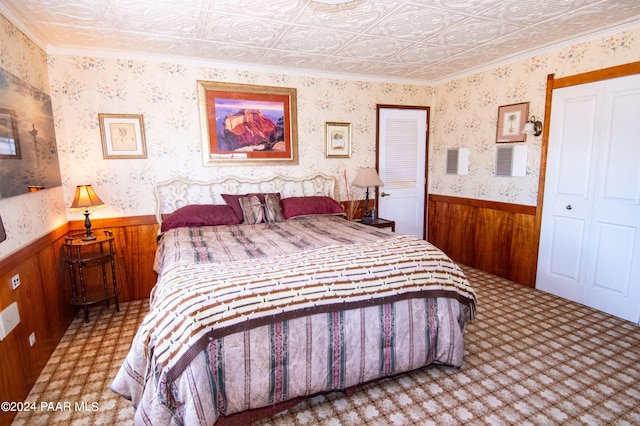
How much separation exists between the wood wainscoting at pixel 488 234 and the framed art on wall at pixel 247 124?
7.56 ft

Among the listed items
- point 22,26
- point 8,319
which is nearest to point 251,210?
point 8,319

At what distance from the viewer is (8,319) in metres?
1.89

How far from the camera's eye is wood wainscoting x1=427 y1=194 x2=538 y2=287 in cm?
369

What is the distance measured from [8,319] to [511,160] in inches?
179

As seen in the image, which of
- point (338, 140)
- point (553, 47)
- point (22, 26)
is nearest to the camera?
point (22, 26)

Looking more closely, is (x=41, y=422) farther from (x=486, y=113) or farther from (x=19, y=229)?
(x=486, y=113)

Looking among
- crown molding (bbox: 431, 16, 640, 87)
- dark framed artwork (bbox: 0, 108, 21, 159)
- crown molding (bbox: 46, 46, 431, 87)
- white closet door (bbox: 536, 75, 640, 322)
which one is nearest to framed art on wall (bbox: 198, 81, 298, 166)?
crown molding (bbox: 46, 46, 431, 87)

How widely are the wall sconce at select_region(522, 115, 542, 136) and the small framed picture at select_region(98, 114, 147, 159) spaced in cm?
400

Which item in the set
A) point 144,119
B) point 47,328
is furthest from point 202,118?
point 47,328

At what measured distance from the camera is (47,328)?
2486mm

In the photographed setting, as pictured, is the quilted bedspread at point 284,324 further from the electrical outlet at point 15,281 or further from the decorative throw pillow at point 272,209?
the decorative throw pillow at point 272,209

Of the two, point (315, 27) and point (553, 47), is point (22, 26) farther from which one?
point (553, 47)

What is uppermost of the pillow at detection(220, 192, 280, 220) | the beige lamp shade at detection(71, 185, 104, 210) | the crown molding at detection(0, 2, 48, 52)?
the crown molding at detection(0, 2, 48, 52)

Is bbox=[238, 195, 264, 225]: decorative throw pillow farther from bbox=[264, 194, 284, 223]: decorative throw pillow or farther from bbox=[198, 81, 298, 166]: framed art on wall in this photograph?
bbox=[198, 81, 298, 166]: framed art on wall
